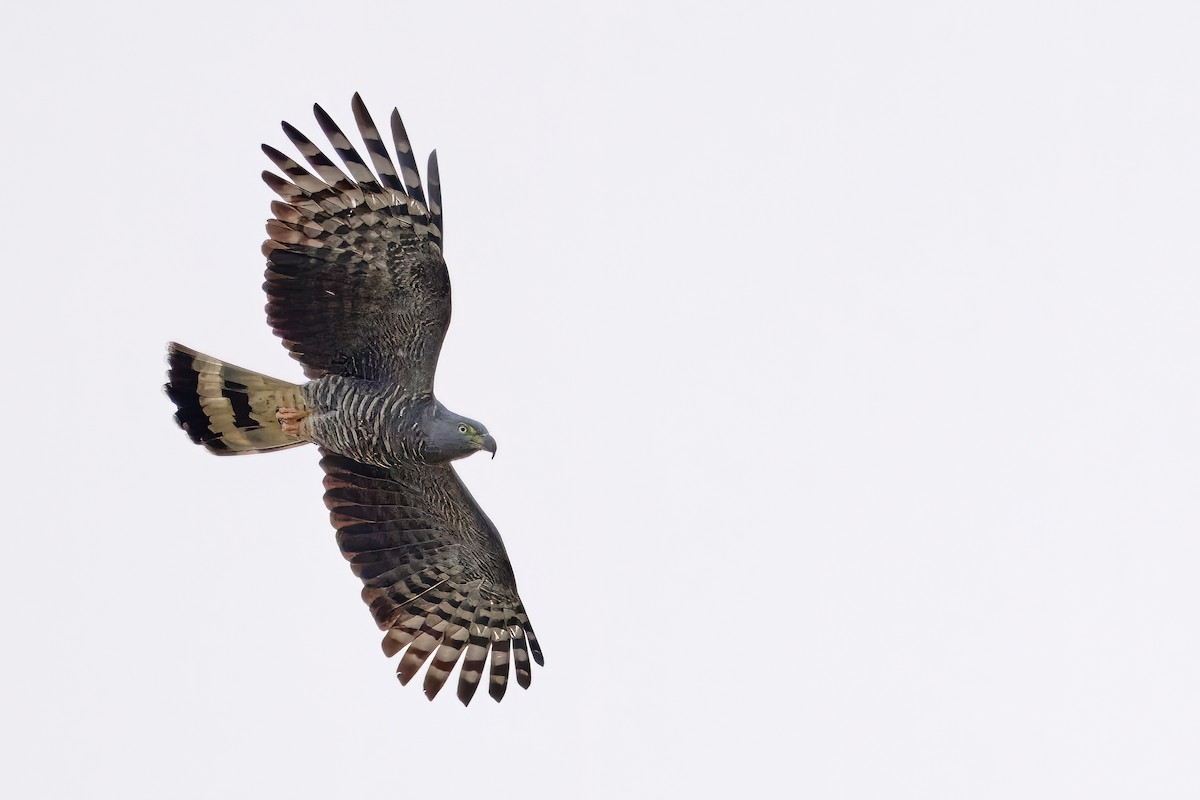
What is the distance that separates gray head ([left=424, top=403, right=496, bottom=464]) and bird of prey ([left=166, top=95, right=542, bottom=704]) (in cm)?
1

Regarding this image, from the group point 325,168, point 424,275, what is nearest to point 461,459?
point 424,275

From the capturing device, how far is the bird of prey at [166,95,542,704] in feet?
49.4

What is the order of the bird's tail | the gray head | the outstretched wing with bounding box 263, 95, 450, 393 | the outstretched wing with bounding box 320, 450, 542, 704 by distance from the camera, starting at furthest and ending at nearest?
the outstretched wing with bounding box 320, 450, 542, 704
the bird's tail
the gray head
the outstretched wing with bounding box 263, 95, 450, 393

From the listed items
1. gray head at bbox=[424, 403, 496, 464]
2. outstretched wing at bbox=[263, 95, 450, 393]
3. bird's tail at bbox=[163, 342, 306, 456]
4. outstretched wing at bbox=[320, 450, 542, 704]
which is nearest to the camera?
outstretched wing at bbox=[263, 95, 450, 393]

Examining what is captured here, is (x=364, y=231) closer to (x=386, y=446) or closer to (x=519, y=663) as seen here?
(x=386, y=446)

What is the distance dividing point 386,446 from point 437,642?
2.15 m

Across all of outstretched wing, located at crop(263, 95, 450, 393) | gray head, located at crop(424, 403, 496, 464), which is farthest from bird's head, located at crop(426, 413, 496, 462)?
outstretched wing, located at crop(263, 95, 450, 393)

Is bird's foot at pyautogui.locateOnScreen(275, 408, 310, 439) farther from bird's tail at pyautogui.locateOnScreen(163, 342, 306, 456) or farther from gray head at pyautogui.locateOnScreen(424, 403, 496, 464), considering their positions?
gray head at pyautogui.locateOnScreen(424, 403, 496, 464)

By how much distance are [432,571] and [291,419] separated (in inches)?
79.9

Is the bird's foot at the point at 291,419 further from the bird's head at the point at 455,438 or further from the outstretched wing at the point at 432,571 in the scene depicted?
the bird's head at the point at 455,438

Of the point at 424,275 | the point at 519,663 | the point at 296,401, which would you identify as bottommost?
the point at 519,663

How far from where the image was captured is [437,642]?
1661cm

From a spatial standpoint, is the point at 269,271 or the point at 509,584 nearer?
the point at 269,271

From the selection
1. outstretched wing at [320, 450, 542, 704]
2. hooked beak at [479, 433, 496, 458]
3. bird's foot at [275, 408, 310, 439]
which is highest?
bird's foot at [275, 408, 310, 439]
